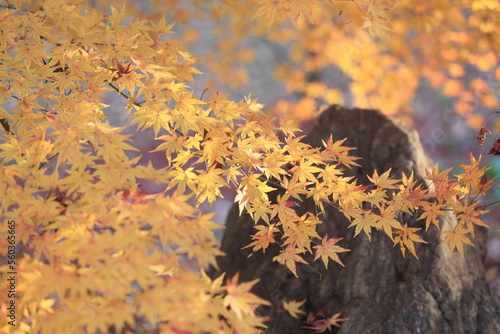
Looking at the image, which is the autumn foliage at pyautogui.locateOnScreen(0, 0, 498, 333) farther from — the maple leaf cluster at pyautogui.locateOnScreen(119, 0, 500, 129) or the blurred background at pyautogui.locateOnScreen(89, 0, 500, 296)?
the maple leaf cluster at pyautogui.locateOnScreen(119, 0, 500, 129)

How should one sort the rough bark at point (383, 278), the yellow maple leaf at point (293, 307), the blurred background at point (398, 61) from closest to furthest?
the rough bark at point (383, 278)
the yellow maple leaf at point (293, 307)
the blurred background at point (398, 61)

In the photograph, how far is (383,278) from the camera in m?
3.03

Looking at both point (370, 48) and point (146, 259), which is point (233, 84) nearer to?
point (370, 48)

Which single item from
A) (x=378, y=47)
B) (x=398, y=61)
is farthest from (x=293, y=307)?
(x=398, y=61)

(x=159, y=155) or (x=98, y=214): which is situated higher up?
(x=98, y=214)

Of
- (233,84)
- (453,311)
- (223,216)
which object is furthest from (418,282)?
(233,84)

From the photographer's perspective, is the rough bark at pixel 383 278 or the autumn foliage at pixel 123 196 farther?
the rough bark at pixel 383 278

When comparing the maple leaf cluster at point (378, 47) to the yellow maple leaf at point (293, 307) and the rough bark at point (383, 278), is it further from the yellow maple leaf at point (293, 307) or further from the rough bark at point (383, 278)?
the yellow maple leaf at point (293, 307)

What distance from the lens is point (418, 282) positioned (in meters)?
2.92

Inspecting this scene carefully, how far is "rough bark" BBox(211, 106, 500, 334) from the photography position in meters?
2.87

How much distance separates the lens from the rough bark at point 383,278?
2865mm

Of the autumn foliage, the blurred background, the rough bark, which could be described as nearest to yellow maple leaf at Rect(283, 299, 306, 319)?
the rough bark

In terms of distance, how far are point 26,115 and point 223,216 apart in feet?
15.0

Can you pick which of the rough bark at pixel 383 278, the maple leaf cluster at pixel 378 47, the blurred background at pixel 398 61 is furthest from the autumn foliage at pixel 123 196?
the maple leaf cluster at pixel 378 47
